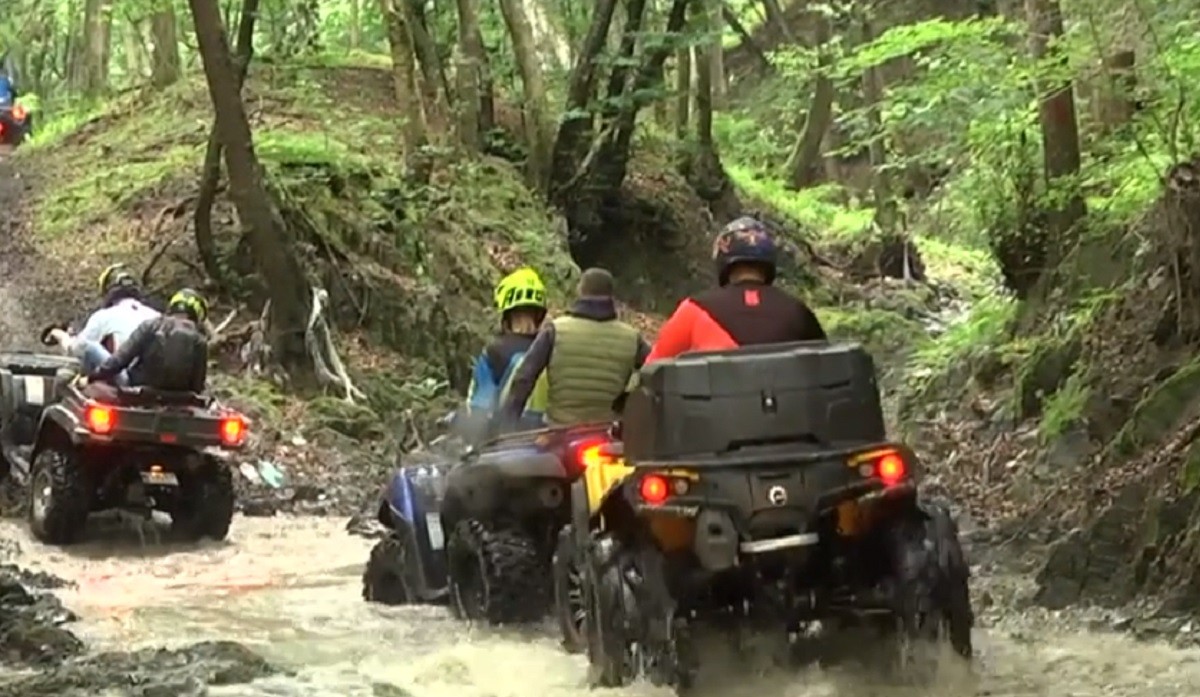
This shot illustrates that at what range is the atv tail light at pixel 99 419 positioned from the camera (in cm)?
1167

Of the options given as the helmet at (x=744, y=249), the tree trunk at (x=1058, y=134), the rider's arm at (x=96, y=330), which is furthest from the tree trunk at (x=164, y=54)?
the helmet at (x=744, y=249)

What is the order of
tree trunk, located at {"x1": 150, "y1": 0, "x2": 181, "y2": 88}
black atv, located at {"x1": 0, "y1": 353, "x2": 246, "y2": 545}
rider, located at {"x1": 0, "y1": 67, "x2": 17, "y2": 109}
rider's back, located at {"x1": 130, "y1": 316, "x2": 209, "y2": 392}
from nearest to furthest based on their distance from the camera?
1. black atv, located at {"x1": 0, "y1": 353, "x2": 246, "y2": 545}
2. rider's back, located at {"x1": 130, "y1": 316, "x2": 209, "y2": 392}
3. tree trunk, located at {"x1": 150, "y1": 0, "x2": 181, "y2": 88}
4. rider, located at {"x1": 0, "y1": 67, "x2": 17, "y2": 109}

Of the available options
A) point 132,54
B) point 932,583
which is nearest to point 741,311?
point 932,583

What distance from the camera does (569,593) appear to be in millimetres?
7473

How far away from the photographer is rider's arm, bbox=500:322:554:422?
8.47m

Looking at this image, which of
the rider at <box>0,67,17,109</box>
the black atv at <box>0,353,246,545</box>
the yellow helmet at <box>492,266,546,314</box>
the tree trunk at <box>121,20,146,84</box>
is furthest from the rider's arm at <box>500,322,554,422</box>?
the tree trunk at <box>121,20,146,84</box>

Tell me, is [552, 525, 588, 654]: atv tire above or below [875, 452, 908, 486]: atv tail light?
below

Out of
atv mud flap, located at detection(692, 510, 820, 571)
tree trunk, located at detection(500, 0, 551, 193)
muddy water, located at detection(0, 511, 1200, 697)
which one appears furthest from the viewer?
tree trunk, located at detection(500, 0, 551, 193)

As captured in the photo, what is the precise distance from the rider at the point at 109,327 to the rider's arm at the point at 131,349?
0.22m

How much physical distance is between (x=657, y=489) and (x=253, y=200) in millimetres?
11710

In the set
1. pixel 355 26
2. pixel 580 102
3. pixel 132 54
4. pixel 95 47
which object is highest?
pixel 132 54

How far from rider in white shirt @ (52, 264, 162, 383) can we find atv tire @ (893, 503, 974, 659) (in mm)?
7217

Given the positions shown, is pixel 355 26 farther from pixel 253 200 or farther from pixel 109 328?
pixel 109 328

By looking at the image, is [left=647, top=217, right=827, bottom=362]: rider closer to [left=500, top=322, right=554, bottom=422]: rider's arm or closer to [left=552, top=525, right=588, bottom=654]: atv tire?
[left=552, top=525, right=588, bottom=654]: atv tire
